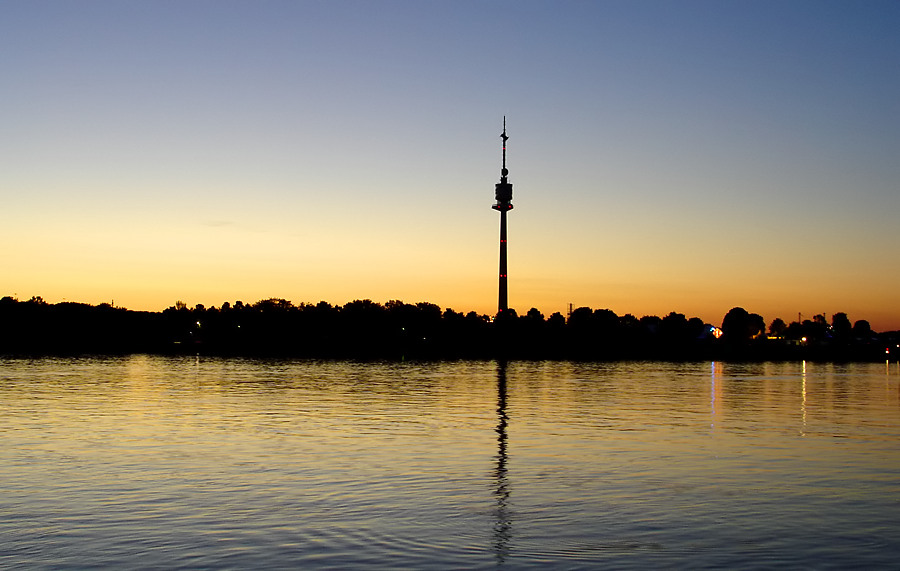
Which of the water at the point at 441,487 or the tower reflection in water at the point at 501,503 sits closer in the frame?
the water at the point at 441,487

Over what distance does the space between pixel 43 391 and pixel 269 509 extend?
5136 cm

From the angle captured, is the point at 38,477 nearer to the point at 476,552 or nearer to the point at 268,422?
the point at 476,552

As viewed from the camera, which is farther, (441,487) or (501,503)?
(441,487)

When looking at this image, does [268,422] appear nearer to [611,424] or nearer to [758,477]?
[611,424]

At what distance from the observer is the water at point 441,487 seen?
59.4ft

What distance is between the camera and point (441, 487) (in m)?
26.0

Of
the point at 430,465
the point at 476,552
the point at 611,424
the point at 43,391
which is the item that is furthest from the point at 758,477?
the point at 43,391

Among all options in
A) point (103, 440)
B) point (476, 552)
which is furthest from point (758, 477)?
point (103, 440)

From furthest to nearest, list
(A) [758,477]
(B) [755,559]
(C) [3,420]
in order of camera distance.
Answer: (C) [3,420]
(A) [758,477]
(B) [755,559]

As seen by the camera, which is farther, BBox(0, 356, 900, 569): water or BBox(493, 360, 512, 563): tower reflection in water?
BBox(493, 360, 512, 563): tower reflection in water

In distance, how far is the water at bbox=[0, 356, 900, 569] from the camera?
18094 millimetres

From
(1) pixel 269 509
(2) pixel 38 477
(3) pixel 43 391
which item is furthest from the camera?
(3) pixel 43 391

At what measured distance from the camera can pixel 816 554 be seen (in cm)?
1817

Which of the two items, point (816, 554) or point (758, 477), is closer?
point (816, 554)
